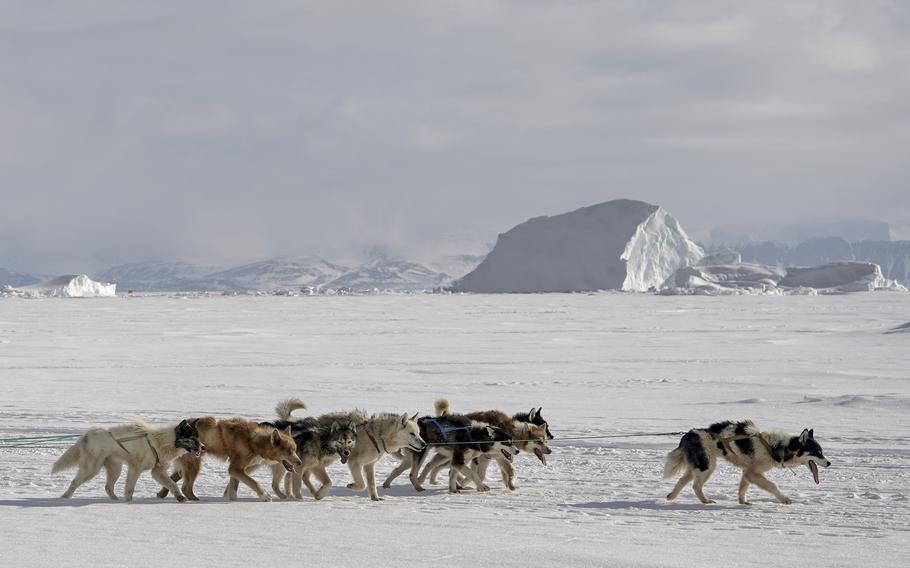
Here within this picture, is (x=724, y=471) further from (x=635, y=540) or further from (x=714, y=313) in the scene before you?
(x=714, y=313)

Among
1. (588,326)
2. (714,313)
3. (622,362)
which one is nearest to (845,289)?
(714,313)

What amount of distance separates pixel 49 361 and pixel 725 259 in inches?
3572

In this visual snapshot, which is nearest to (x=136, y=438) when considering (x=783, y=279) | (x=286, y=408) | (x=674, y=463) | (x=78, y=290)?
(x=286, y=408)

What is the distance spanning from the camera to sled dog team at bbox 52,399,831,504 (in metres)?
7.57

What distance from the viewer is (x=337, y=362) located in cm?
2403

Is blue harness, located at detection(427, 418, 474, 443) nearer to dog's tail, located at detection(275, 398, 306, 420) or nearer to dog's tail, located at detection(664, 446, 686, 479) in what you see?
dog's tail, located at detection(275, 398, 306, 420)

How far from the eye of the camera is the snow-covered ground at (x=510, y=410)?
5.96 metres

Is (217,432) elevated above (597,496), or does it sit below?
above

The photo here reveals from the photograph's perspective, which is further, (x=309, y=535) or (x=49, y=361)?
(x=49, y=361)

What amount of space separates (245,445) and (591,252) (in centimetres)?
9291

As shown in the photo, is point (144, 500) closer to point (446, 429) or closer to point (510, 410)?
point (446, 429)

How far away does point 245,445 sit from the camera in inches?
300

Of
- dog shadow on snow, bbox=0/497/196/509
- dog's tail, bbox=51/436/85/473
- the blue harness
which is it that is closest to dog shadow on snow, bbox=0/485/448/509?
dog shadow on snow, bbox=0/497/196/509

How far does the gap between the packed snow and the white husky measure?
255 feet
